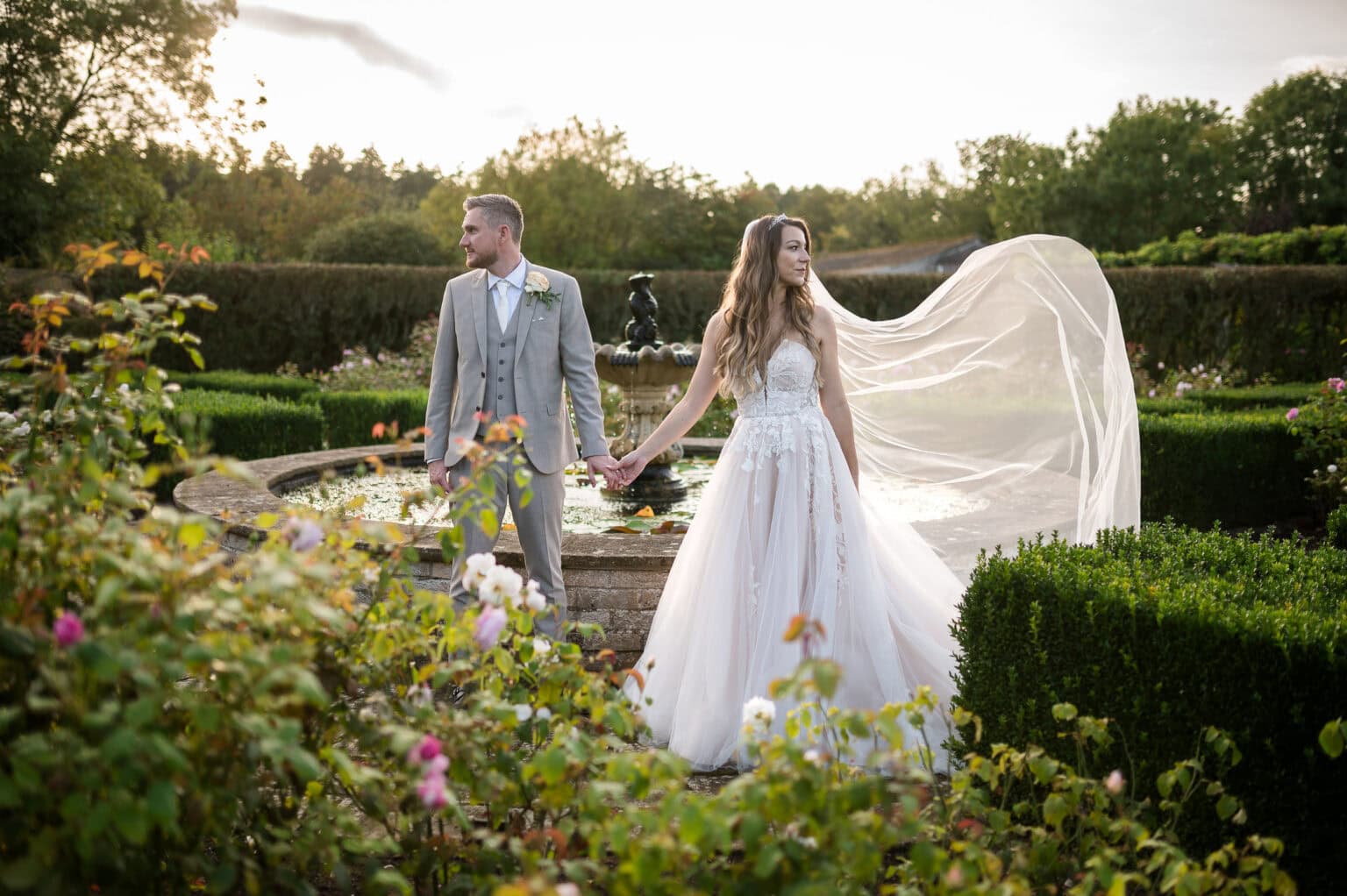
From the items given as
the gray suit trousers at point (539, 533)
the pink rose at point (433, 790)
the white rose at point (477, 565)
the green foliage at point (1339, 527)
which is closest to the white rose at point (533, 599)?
the white rose at point (477, 565)

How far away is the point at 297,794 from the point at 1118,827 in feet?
6.03

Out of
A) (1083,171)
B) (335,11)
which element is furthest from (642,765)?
(1083,171)

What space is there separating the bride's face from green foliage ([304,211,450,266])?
25.0 meters

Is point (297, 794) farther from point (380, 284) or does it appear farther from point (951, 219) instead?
point (951, 219)

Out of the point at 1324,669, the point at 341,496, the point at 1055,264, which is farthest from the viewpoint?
the point at 341,496

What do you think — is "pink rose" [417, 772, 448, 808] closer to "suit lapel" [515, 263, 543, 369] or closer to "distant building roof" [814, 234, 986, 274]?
"suit lapel" [515, 263, 543, 369]

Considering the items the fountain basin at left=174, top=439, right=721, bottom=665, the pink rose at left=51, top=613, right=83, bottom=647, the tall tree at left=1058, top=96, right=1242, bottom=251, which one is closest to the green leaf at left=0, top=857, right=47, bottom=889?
the pink rose at left=51, top=613, right=83, bottom=647

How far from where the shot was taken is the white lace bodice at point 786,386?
4242mm

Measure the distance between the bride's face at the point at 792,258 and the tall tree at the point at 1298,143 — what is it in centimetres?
4960

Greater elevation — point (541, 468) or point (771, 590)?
point (541, 468)

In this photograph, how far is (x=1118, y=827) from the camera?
2080 mm

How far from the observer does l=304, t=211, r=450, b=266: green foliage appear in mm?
27672

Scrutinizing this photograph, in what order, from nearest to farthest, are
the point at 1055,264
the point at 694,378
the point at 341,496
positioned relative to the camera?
1. the point at 694,378
2. the point at 1055,264
3. the point at 341,496

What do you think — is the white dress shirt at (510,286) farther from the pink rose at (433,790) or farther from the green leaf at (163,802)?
the green leaf at (163,802)
